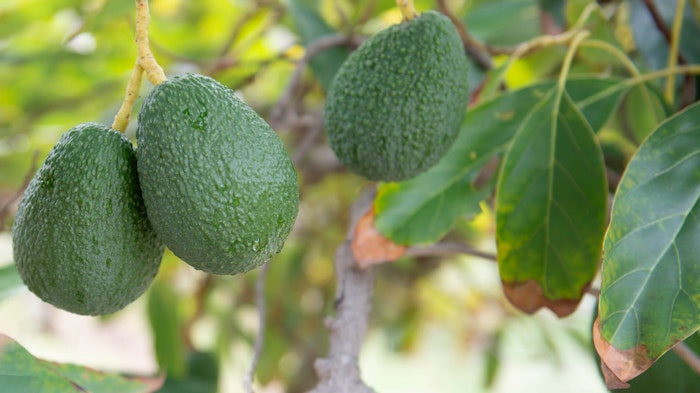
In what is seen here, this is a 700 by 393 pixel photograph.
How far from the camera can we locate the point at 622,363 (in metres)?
0.75

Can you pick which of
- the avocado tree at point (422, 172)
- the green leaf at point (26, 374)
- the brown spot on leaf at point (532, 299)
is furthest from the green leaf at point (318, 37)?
the green leaf at point (26, 374)

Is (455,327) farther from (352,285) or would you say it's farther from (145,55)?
(145,55)

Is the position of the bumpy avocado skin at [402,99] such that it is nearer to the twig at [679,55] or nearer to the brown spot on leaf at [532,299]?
the brown spot on leaf at [532,299]

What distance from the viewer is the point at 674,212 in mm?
825

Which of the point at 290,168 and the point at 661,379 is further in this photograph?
the point at 661,379

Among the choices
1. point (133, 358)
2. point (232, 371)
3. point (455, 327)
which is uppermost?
point (232, 371)

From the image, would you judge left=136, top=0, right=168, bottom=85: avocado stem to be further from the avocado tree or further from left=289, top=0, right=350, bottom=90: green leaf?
left=289, top=0, right=350, bottom=90: green leaf

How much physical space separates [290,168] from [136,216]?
17 cm

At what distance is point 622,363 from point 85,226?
0.56 meters

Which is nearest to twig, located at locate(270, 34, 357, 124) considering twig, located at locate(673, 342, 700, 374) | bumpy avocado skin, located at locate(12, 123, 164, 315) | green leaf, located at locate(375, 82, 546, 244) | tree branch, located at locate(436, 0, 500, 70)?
tree branch, located at locate(436, 0, 500, 70)

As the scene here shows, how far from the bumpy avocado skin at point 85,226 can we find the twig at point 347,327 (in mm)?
266

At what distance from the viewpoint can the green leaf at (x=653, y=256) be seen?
2.48 feet

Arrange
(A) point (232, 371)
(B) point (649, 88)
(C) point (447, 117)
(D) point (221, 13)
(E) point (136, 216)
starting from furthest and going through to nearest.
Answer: (A) point (232, 371) < (D) point (221, 13) < (B) point (649, 88) < (C) point (447, 117) < (E) point (136, 216)

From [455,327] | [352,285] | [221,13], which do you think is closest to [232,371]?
[455,327]
